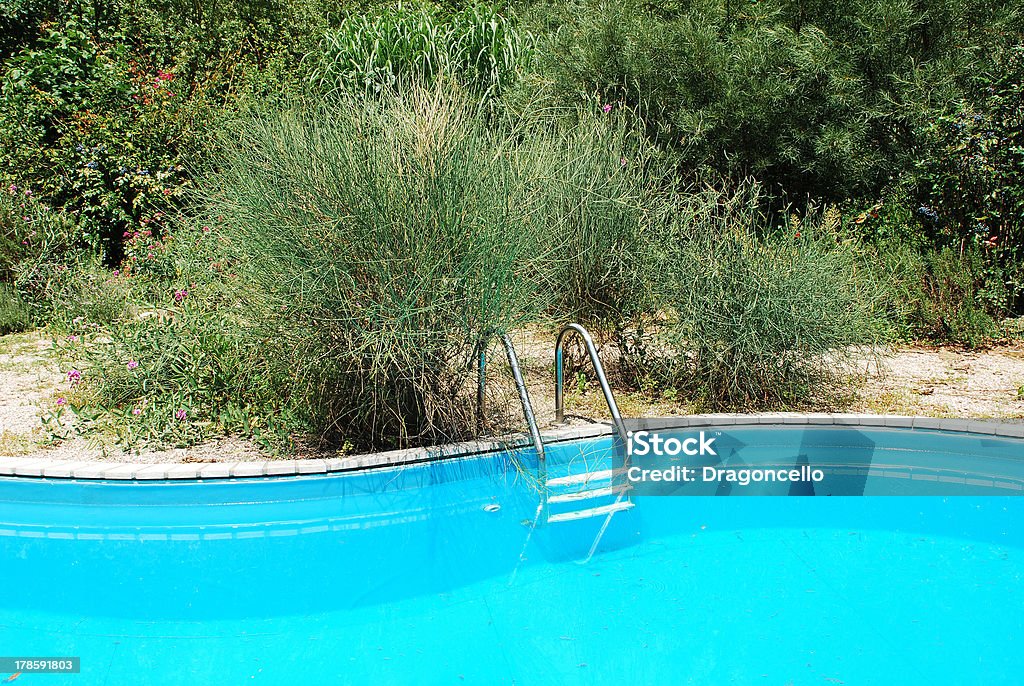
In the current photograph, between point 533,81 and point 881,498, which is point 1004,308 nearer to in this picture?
point 881,498

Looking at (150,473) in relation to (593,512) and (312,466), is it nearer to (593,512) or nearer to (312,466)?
(312,466)

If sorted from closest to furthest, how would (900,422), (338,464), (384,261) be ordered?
(384,261)
(338,464)
(900,422)

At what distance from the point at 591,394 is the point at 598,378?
0.90m

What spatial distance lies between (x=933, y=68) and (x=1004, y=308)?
7.42 ft

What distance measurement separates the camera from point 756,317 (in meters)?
6.18

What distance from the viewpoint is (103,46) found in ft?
31.6

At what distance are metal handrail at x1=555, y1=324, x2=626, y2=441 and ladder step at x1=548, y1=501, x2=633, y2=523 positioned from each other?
43 centimetres

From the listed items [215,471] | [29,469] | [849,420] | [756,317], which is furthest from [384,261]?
[849,420]

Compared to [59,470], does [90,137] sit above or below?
above

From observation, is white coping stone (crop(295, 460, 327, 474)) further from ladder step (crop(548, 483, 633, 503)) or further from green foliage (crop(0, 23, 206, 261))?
green foliage (crop(0, 23, 206, 261))

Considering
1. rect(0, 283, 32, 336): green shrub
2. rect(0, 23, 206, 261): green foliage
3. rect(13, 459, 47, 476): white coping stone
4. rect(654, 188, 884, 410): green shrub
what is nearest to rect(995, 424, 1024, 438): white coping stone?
rect(654, 188, 884, 410): green shrub

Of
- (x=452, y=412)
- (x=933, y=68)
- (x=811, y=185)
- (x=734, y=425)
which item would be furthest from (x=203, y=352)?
(x=933, y=68)

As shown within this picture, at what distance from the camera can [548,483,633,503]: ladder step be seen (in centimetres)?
554

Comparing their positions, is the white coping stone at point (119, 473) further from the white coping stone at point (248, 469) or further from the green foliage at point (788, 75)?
the green foliage at point (788, 75)
